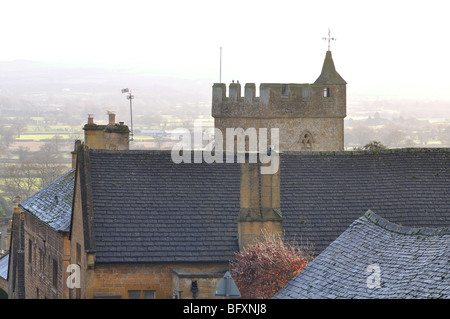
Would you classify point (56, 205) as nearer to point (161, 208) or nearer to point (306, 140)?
point (161, 208)

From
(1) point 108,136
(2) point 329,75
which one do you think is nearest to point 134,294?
(1) point 108,136

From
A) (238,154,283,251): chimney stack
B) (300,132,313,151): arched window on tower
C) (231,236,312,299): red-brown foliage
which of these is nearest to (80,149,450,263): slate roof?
(238,154,283,251): chimney stack

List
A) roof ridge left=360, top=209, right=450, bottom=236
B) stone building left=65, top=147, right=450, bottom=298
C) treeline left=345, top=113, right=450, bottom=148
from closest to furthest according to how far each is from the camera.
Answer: roof ridge left=360, top=209, right=450, bottom=236, stone building left=65, top=147, right=450, bottom=298, treeline left=345, top=113, right=450, bottom=148

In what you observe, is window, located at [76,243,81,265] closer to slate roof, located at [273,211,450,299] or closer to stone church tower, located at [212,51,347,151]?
slate roof, located at [273,211,450,299]

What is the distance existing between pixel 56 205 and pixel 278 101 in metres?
19.9

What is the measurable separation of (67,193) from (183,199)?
7.44m

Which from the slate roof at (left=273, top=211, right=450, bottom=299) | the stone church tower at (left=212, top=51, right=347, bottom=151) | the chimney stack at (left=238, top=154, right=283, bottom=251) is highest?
the stone church tower at (left=212, top=51, right=347, bottom=151)

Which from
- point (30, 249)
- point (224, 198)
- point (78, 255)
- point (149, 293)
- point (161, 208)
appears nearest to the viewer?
point (149, 293)

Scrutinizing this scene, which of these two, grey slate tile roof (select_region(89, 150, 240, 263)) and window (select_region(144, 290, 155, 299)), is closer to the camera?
window (select_region(144, 290, 155, 299))

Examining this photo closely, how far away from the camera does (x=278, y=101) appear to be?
54.1 metres

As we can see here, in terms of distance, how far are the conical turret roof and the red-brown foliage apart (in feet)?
96.3

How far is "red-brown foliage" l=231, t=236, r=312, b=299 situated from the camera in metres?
25.7

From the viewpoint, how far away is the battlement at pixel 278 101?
5400cm
